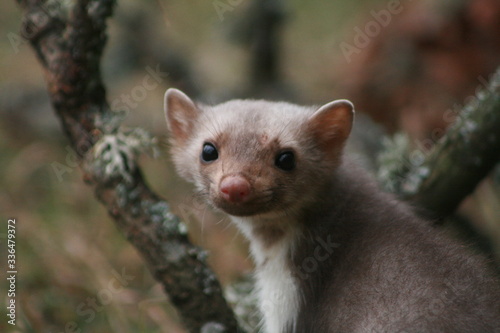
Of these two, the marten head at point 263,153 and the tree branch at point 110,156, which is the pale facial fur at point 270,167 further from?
the tree branch at point 110,156

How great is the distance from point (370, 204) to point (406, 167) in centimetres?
135

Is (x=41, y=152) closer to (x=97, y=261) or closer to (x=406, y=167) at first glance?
(x=97, y=261)

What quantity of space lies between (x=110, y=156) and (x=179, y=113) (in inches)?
28.0

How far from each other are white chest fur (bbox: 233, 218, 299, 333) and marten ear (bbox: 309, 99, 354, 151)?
703 mm

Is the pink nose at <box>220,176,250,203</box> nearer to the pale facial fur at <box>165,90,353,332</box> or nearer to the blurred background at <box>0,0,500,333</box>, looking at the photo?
the pale facial fur at <box>165,90,353,332</box>

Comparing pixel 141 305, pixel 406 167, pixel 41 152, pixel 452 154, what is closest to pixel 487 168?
pixel 452 154

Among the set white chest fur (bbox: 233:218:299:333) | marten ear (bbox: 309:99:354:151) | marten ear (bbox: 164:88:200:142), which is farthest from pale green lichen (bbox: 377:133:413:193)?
marten ear (bbox: 164:88:200:142)

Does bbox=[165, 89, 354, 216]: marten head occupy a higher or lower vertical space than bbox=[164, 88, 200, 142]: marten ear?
higher

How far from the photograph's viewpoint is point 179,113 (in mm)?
4230

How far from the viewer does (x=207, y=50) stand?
9.88 m

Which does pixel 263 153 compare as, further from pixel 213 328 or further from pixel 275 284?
pixel 213 328

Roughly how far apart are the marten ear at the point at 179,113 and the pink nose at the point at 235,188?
994mm

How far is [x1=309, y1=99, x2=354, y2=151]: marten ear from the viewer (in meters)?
3.76

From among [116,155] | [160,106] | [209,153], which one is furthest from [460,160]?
[160,106]
